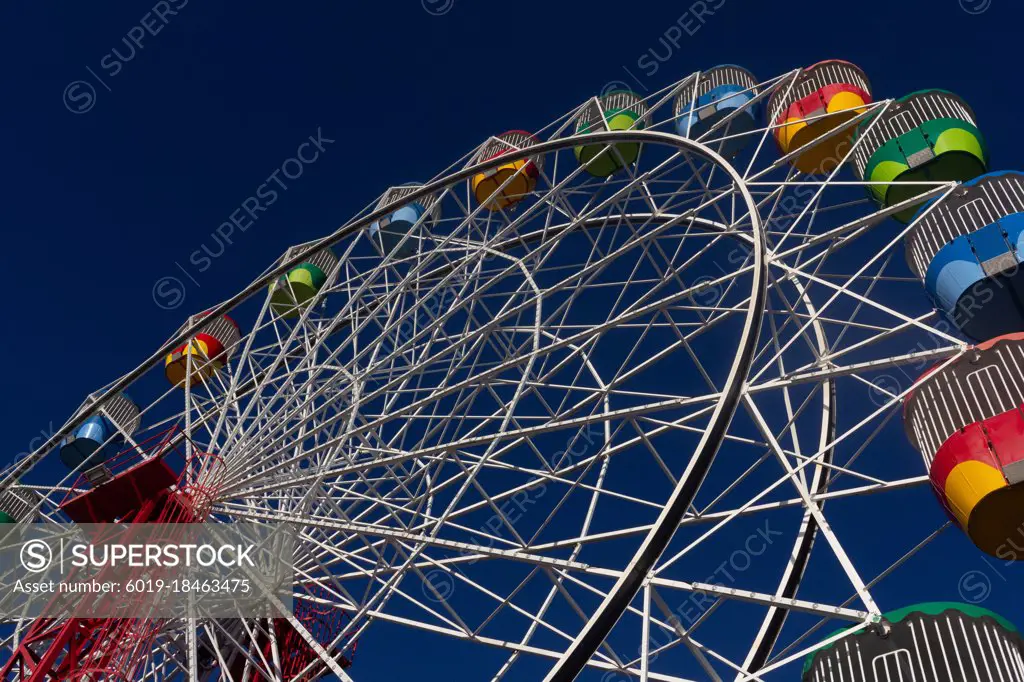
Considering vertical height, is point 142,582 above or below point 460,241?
below

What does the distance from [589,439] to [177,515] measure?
5.79 metres

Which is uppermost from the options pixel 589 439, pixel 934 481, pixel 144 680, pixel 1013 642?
pixel 144 680

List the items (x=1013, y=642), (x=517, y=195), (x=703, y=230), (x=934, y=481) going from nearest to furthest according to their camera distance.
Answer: (x=1013, y=642)
(x=934, y=481)
(x=703, y=230)
(x=517, y=195)

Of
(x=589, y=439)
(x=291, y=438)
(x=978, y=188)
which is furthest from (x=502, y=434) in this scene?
(x=978, y=188)

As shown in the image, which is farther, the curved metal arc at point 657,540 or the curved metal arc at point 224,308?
the curved metal arc at point 224,308

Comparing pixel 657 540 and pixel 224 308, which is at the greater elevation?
pixel 224 308

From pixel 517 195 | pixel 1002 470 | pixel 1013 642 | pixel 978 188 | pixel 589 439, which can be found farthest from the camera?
pixel 517 195

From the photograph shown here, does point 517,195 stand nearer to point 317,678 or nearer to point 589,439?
point 589,439

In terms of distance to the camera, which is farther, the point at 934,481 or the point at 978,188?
the point at 978,188

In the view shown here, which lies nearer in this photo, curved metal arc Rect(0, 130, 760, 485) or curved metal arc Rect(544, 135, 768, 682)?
curved metal arc Rect(544, 135, 768, 682)

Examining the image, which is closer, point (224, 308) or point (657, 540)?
point (657, 540)

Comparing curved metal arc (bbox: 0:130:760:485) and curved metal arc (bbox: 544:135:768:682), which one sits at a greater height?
curved metal arc (bbox: 0:130:760:485)

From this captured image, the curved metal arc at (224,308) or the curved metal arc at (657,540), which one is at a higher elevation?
the curved metal arc at (224,308)

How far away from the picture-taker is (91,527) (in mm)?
11297
